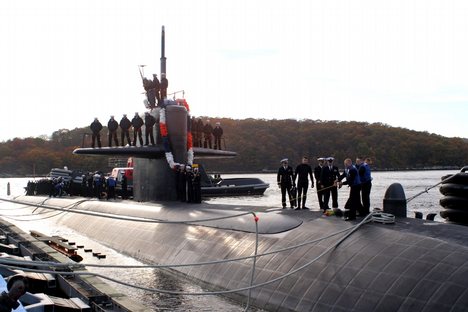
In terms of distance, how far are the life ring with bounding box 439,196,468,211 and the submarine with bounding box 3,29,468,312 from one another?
1.56m

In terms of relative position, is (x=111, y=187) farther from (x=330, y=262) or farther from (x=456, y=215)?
(x=330, y=262)

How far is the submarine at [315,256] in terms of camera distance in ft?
23.8

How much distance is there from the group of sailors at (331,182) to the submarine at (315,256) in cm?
43

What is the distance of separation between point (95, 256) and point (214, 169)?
95.4 m

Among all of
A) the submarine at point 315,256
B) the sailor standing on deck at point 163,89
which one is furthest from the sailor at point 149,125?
the submarine at point 315,256

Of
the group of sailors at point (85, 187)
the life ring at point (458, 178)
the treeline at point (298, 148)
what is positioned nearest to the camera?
the life ring at point (458, 178)

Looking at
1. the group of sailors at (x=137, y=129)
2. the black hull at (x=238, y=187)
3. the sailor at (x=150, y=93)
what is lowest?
the black hull at (x=238, y=187)

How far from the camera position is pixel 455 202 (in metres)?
11.2

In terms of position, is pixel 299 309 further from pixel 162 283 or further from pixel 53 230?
pixel 53 230

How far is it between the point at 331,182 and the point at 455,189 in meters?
2.63

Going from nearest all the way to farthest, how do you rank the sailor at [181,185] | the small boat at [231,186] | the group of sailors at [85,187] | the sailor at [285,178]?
the sailor at [285,178] < the sailor at [181,185] < the group of sailors at [85,187] < the small boat at [231,186]

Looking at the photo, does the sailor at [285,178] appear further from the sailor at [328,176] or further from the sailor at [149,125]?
the sailor at [149,125]

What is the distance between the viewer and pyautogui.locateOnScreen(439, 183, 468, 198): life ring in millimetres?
10875

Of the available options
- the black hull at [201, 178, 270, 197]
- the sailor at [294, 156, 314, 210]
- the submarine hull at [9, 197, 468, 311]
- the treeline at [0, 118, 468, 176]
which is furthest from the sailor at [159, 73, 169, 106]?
the treeline at [0, 118, 468, 176]
